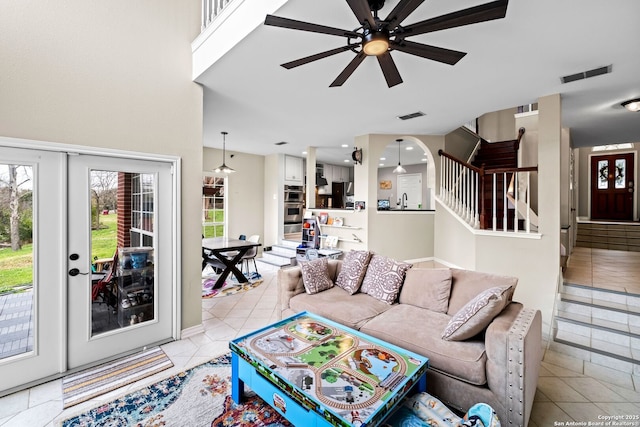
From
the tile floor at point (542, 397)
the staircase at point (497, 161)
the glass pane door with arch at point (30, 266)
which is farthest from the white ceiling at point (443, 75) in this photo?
the tile floor at point (542, 397)

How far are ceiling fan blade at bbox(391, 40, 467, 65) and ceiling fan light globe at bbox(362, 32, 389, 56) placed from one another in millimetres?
81

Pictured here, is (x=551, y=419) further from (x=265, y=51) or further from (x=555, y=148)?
(x=265, y=51)

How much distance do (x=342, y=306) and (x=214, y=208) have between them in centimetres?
536

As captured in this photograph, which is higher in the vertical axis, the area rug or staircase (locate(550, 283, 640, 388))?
staircase (locate(550, 283, 640, 388))

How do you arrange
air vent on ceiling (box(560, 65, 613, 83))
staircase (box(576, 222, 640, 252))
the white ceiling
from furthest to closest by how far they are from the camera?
staircase (box(576, 222, 640, 252)) → air vent on ceiling (box(560, 65, 613, 83)) → the white ceiling

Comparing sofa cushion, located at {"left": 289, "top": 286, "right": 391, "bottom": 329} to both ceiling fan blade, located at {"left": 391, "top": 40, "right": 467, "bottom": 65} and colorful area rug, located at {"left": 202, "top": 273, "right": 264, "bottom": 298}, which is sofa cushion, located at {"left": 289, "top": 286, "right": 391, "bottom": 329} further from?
ceiling fan blade, located at {"left": 391, "top": 40, "right": 467, "bottom": 65}

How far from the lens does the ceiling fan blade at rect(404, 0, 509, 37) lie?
146cm

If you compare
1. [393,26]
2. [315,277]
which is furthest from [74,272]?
[393,26]

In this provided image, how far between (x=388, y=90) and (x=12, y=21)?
347 cm

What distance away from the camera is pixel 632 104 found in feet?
11.7

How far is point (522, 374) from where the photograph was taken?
1.67 m

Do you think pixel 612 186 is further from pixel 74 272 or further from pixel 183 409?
pixel 74 272

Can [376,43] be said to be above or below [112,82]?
below

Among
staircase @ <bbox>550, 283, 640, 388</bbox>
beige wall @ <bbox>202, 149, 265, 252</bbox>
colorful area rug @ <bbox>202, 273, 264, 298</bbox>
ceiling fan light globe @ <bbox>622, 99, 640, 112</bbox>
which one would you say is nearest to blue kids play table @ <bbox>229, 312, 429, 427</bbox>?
staircase @ <bbox>550, 283, 640, 388</bbox>
